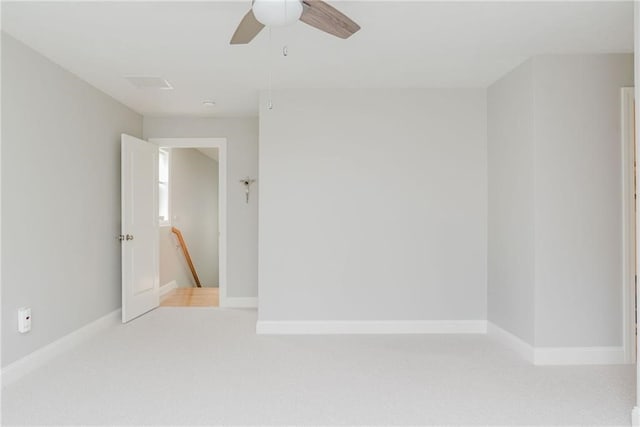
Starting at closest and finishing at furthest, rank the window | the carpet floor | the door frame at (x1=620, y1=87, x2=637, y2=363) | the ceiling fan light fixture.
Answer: the ceiling fan light fixture < the carpet floor < the door frame at (x1=620, y1=87, x2=637, y2=363) < the window

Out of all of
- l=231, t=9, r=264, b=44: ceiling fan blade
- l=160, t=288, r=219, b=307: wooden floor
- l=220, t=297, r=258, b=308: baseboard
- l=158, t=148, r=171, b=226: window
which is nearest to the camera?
l=231, t=9, r=264, b=44: ceiling fan blade

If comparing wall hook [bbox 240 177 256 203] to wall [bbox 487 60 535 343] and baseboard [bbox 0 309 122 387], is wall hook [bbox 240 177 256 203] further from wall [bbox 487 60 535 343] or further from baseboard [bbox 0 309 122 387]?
wall [bbox 487 60 535 343]

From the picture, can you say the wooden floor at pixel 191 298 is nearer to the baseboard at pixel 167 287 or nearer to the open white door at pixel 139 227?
the baseboard at pixel 167 287

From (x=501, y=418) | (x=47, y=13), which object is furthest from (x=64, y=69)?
(x=501, y=418)

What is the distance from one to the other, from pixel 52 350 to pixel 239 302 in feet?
7.32

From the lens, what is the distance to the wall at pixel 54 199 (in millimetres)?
2945

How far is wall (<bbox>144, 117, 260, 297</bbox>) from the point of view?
5.36m

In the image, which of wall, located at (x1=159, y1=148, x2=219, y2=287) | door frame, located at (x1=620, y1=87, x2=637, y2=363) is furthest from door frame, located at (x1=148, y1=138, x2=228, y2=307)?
door frame, located at (x1=620, y1=87, x2=637, y2=363)

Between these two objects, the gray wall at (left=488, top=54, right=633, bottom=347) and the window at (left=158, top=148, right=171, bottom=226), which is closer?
the gray wall at (left=488, top=54, right=633, bottom=347)

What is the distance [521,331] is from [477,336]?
1.91ft

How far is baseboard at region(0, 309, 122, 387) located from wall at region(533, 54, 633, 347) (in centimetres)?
368

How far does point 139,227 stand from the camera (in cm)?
480

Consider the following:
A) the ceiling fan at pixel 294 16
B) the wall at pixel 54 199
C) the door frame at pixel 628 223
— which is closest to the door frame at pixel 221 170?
the wall at pixel 54 199

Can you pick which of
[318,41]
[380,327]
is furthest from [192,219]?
[318,41]
